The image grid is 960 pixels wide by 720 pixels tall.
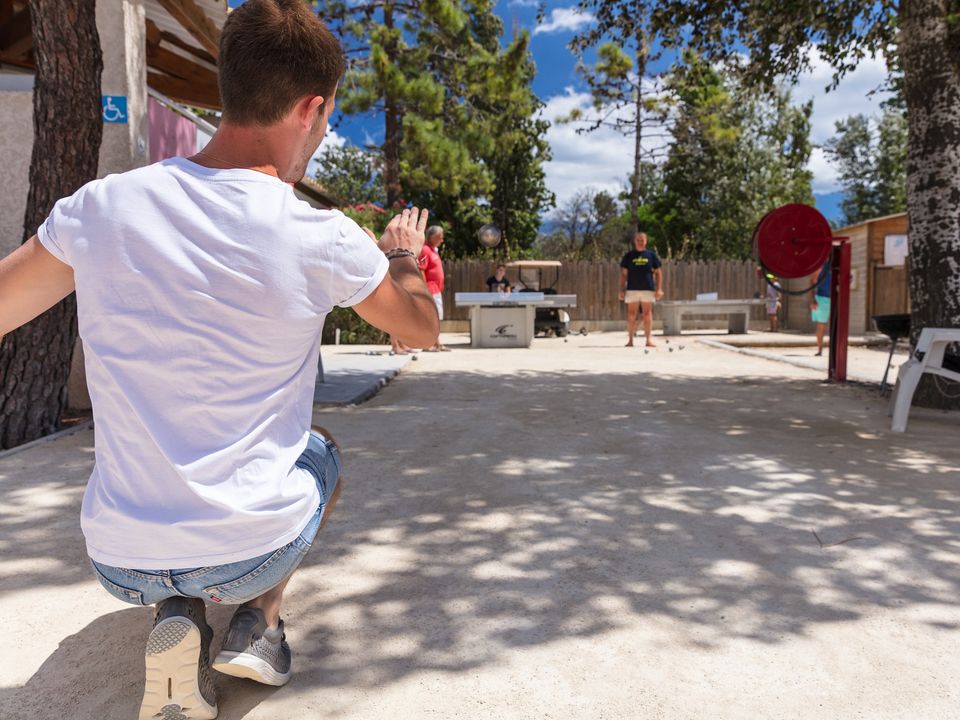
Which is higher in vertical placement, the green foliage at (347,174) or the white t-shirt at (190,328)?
the green foliage at (347,174)

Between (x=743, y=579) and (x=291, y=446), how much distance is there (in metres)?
1.73

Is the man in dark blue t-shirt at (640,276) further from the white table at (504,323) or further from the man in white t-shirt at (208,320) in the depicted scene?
the man in white t-shirt at (208,320)

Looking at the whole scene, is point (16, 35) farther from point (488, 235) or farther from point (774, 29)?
point (488, 235)

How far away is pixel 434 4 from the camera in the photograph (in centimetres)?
1703

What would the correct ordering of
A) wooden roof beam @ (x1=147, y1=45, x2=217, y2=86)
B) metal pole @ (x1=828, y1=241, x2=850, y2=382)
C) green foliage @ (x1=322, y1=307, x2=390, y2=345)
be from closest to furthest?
metal pole @ (x1=828, y1=241, x2=850, y2=382), wooden roof beam @ (x1=147, y1=45, x2=217, y2=86), green foliage @ (x1=322, y1=307, x2=390, y2=345)

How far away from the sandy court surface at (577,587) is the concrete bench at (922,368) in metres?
0.38

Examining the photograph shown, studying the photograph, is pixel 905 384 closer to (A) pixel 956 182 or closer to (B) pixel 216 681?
(A) pixel 956 182

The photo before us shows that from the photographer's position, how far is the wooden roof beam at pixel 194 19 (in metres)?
6.75

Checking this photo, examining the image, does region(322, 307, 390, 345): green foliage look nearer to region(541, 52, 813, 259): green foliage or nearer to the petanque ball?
the petanque ball

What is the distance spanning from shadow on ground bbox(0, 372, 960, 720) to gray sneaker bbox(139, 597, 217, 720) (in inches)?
8.6

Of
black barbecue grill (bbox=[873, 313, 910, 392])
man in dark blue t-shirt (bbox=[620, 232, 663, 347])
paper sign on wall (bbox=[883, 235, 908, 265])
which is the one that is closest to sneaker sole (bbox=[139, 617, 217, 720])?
black barbecue grill (bbox=[873, 313, 910, 392])

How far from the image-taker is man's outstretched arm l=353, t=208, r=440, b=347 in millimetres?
1580

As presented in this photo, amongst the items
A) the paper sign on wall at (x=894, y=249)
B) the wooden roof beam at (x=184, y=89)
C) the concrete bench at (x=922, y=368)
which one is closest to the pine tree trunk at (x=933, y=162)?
the concrete bench at (x=922, y=368)

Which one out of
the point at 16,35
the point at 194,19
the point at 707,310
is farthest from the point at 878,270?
the point at 16,35
